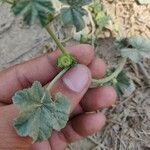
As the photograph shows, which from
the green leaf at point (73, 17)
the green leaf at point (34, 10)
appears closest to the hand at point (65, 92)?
the green leaf at point (73, 17)

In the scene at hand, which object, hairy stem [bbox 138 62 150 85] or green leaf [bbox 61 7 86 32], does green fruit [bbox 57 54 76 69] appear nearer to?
green leaf [bbox 61 7 86 32]

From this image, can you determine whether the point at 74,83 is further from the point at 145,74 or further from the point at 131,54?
the point at 145,74

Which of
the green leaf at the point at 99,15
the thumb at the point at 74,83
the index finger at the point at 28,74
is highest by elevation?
the thumb at the point at 74,83

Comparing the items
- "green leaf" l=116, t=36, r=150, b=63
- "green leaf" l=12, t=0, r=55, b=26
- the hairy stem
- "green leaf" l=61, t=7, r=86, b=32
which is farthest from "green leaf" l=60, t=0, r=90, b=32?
the hairy stem

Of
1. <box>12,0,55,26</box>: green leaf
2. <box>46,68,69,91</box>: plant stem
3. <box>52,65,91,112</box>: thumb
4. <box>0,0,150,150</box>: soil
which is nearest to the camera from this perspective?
<box>12,0,55,26</box>: green leaf

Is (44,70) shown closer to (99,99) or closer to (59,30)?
(99,99)

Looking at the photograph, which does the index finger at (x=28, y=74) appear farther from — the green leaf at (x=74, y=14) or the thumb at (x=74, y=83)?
the green leaf at (x=74, y=14)
